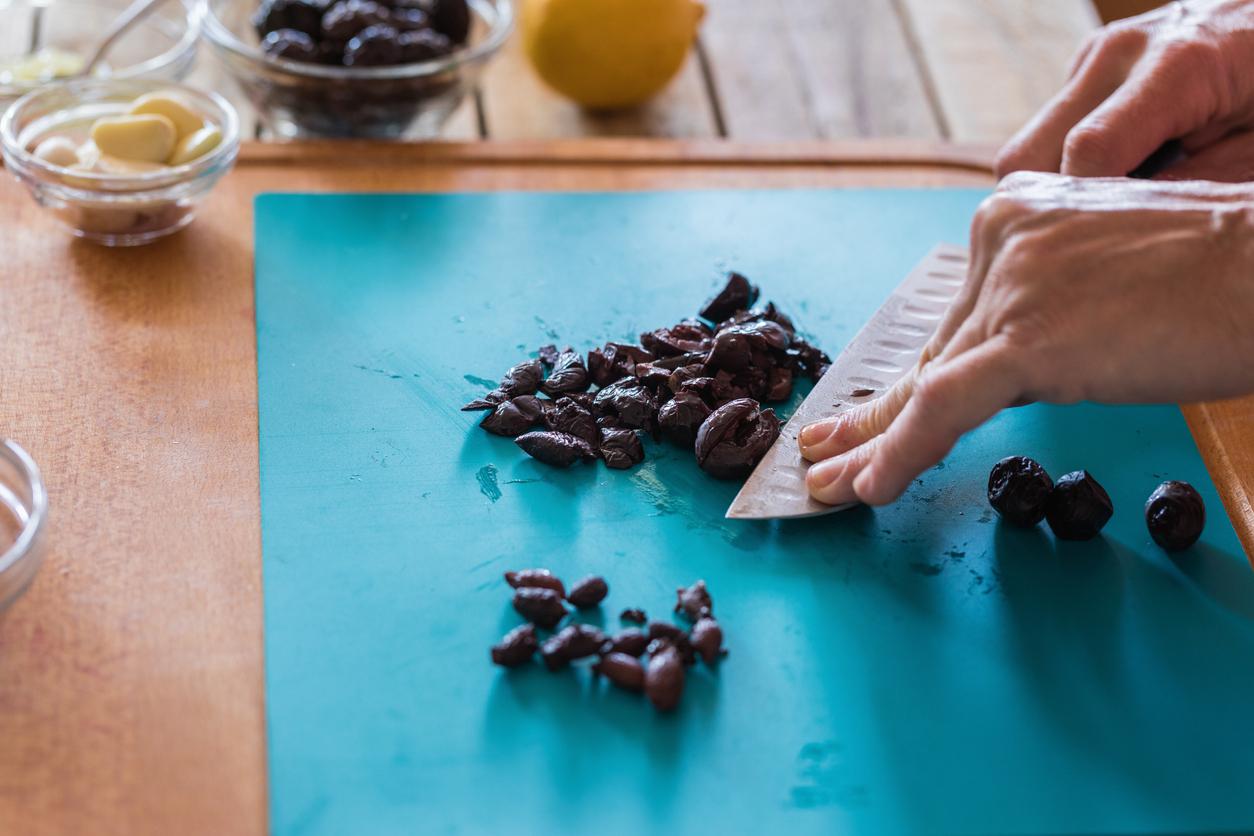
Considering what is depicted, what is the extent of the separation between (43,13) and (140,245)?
3.41ft

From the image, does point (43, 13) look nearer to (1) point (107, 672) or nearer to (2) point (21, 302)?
(2) point (21, 302)

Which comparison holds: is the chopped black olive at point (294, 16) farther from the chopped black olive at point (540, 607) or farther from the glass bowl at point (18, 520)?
the chopped black olive at point (540, 607)

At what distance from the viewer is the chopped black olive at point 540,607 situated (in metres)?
1.64

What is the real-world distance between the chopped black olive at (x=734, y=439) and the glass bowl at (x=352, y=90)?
1.08 m

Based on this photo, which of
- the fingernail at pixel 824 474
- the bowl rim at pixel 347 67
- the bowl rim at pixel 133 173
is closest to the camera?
the fingernail at pixel 824 474

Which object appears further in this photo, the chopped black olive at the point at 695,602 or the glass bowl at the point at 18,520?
the chopped black olive at the point at 695,602

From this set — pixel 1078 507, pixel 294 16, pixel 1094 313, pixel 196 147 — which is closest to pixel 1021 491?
pixel 1078 507

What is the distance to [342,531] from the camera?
178 centimetres

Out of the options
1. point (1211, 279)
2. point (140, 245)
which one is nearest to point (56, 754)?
point (140, 245)

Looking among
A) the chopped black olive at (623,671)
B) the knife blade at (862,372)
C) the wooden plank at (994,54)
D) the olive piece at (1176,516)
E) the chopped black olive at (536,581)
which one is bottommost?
the wooden plank at (994,54)

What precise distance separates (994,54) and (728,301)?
1.48 m

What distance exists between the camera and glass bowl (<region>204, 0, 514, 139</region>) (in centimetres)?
252

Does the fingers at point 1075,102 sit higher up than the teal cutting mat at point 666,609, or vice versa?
the fingers at point 1075,102

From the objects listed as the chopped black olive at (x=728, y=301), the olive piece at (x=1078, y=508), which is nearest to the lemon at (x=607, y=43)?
the chopped black olive at (x=728, y=301)
